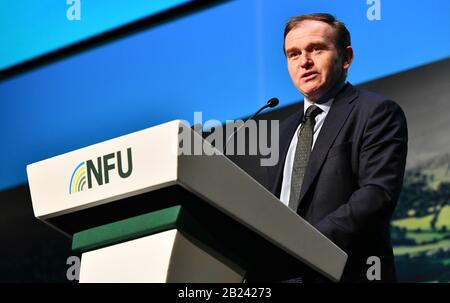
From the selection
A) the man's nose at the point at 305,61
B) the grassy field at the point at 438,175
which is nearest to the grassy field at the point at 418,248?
the grassy field at the point at 438,175

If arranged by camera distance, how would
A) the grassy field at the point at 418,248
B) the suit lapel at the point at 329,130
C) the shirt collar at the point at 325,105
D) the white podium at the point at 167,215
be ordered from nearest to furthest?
the white podium at the point at 167,215, the suit lapel at the point at 329,130, the shirt collar at the point at 325,105, the grassy field at the point at 418,248

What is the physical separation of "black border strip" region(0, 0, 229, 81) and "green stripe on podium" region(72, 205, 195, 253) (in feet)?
6.28

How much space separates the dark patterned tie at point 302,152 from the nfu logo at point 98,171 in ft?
2.14

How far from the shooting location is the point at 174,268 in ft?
3.77

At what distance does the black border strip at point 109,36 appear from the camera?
3.12 metres

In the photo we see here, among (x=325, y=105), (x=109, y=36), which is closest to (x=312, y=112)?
(x=325, y=105)

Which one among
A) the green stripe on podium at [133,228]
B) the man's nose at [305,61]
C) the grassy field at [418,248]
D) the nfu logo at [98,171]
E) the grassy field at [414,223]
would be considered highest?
the man's nose at [305,61]

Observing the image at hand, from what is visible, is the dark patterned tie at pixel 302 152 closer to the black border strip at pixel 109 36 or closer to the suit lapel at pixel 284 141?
the suit lapel at pixel 284 141

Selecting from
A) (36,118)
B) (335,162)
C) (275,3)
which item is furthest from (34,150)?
(335,162)

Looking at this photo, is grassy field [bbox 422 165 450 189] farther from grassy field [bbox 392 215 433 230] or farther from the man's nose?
the man's nose

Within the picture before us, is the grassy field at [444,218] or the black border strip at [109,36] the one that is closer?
the grassy field at [444,218]

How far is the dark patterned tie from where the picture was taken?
5.85 ft

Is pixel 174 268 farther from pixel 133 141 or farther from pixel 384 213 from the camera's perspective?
pixel 384 213

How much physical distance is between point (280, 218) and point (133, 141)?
0.87 ft
